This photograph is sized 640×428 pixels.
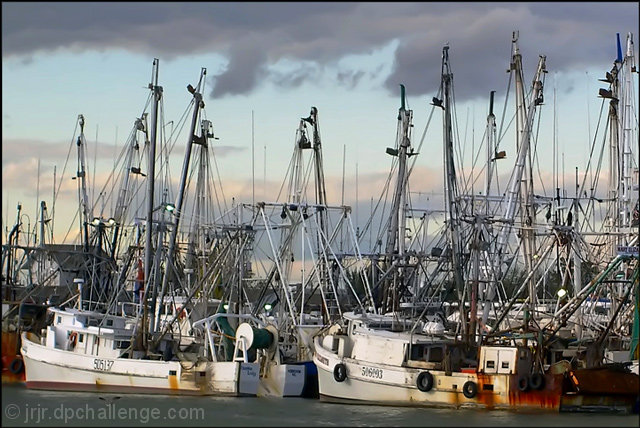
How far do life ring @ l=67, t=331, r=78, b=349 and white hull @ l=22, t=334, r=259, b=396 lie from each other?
2.73 ft

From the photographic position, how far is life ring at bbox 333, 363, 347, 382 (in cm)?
4481

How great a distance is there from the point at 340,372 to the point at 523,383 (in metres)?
7.67

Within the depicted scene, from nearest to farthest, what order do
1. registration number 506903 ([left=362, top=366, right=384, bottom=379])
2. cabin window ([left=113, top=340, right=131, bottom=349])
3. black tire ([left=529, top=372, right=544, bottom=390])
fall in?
black tire ([left=529, top=372, right=544, bottom=390]), registration number 506903 ([left=362, top=366, right=384, bottom=379]), cabin window ([left=113, top=340, right=131, bottom=349])

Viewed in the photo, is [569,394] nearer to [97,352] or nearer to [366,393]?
[366,393]

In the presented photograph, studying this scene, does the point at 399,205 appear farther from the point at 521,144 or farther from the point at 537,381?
the point at 537,381

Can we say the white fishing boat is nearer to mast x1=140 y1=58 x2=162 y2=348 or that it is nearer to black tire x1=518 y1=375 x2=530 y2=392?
mast x1=140 y1=58 x2=162 y2=348

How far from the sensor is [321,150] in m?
62.2

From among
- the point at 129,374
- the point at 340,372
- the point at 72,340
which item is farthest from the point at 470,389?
the point at 72,340

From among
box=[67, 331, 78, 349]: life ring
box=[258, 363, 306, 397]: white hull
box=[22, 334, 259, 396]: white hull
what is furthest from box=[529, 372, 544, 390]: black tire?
box=[67, 331, 78, 349]: life ring

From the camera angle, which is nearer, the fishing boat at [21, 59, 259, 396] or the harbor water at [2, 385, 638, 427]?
the harbor water at [2, 385, 638, 427]

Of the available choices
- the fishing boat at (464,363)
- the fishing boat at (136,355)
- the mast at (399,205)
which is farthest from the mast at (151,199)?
the mast at (399,205)

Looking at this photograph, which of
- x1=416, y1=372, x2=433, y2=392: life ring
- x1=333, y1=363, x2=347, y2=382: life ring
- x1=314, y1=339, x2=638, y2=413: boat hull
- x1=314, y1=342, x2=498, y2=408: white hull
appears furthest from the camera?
x1=333, y1=363, x2=347, y2=382: life ring

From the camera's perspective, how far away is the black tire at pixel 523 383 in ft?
133

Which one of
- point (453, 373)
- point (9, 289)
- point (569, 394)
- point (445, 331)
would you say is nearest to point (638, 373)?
point (569, 394)
